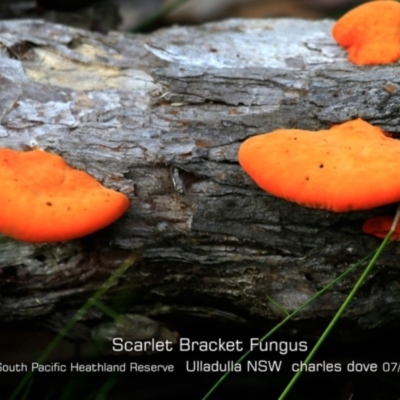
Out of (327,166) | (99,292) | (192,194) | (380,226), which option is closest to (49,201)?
(99,292)

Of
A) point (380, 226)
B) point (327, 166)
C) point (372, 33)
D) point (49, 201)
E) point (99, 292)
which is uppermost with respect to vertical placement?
point (372, 33)

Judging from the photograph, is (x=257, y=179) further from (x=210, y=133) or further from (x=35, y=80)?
(x=35, y=80)

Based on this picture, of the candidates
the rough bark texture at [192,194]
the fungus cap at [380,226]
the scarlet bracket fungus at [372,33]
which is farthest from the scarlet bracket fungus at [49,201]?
the scarlet bracket fungus at [372,33]

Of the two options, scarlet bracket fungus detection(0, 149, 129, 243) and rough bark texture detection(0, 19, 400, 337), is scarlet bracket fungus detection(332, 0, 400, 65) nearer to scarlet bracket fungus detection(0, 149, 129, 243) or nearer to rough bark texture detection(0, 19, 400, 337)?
rough bark texture detection(0, 19, 400, 337)

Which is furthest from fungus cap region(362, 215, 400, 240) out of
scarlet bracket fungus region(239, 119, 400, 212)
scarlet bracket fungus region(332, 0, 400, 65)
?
scarlet bracket fungus region(332, 0, 400, 65)

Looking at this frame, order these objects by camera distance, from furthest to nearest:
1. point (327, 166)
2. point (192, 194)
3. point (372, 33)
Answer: point (372, 33) → point (192, 194) → point (327, 166)

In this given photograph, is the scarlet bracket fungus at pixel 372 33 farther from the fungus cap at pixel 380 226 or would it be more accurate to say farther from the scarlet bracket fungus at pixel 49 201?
the scarlet bracket fungus at pixel 49 201

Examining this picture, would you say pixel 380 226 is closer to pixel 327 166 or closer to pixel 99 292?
pixel 327 166
